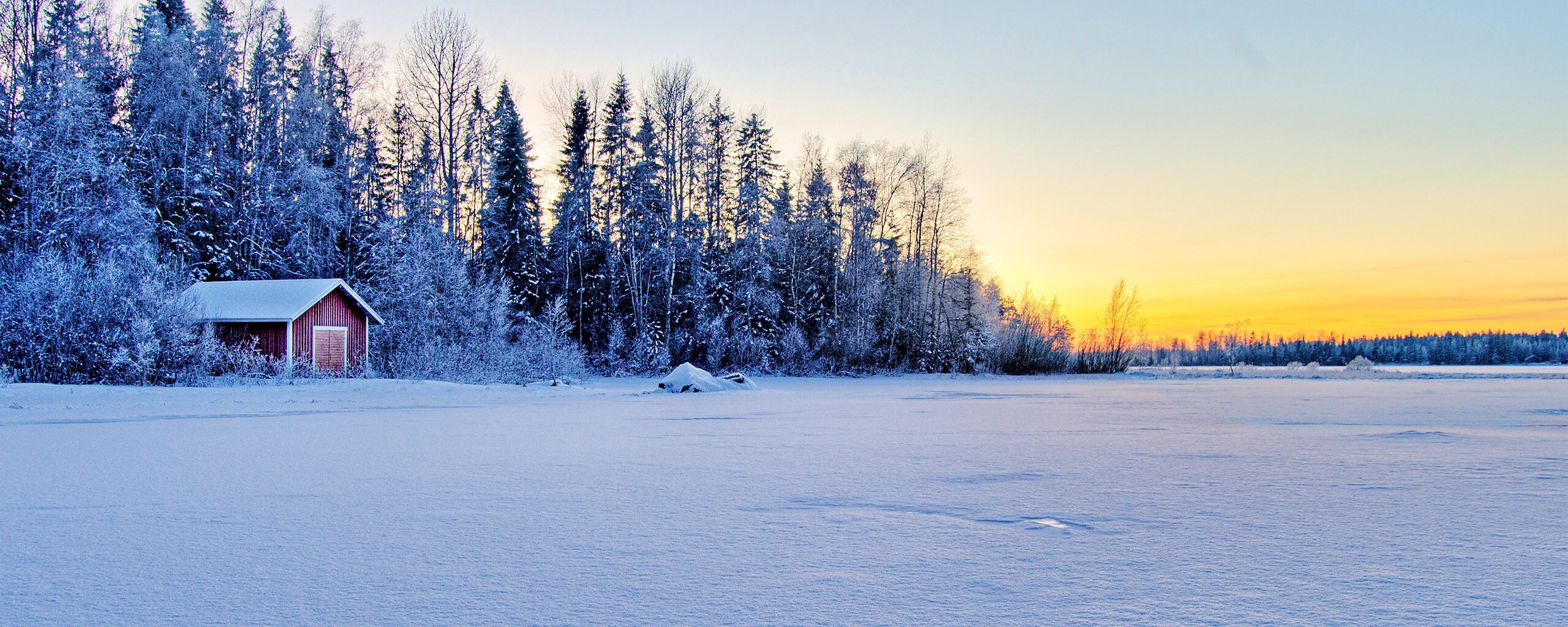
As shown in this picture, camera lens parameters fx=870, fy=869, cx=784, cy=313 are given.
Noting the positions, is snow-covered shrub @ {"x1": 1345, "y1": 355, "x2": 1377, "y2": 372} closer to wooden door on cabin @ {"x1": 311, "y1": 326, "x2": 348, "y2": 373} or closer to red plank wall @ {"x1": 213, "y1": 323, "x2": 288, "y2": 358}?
wooden door on cabin @ {"x1": 311, "y1": 326, "x2": 348, "y2": 373}

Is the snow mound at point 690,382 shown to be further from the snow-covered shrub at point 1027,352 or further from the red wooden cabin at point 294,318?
the snow-covered shrub at point 1027,352

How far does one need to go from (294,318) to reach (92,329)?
5384mm

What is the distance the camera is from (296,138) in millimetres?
32969

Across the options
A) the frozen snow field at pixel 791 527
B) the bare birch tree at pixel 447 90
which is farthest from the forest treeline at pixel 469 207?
the frozen snow field at pixel 791 527

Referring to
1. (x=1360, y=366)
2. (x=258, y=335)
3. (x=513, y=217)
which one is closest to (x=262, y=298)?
(x=258, y=335)

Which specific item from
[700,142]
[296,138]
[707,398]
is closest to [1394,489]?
[707,398]

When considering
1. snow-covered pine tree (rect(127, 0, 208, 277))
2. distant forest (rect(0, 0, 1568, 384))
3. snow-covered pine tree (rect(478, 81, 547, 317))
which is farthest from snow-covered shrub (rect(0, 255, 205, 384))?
snow-covered pine tree (rect(478, 81, 547, 317))

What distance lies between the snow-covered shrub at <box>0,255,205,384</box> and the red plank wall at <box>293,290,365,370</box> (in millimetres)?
4094

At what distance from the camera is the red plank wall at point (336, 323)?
83.9 feet

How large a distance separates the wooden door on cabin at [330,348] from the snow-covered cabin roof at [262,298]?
39.5 inches

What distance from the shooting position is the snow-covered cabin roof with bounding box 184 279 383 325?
25.0m

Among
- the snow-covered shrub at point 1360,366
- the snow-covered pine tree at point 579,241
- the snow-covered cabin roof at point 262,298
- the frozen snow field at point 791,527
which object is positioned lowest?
the snow-covered shrub at point 1360,366

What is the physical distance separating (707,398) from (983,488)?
13525 millimetres

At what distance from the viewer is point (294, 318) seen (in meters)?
24.9
